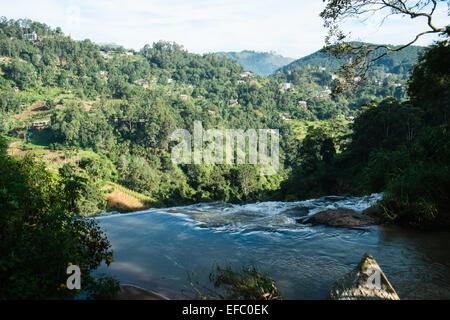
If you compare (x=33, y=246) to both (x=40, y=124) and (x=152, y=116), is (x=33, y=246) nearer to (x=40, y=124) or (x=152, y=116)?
(x=152, y=116)

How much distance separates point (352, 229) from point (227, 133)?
202 feet

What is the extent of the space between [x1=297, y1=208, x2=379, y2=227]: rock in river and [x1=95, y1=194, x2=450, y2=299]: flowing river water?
272 millimetres

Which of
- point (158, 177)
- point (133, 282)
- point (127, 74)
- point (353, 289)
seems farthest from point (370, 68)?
point (127, 74)

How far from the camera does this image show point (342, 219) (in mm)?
7871

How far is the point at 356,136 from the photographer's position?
85.3 feet

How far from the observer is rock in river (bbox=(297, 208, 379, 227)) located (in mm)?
7523

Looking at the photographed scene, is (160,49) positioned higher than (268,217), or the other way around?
(160,49)

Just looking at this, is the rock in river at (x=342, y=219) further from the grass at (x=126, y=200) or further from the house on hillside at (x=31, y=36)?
the house on hillside at (x=31, y=36)

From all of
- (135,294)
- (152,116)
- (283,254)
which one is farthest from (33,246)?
(152,116)

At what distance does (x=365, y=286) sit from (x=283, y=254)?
2.35 meters

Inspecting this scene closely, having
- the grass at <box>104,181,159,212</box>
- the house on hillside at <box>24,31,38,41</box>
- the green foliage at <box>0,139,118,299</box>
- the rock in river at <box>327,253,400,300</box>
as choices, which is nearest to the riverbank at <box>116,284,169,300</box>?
the green foliage at <box>0,139,118,299</box>

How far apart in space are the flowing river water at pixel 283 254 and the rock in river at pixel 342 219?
27 centimetres
